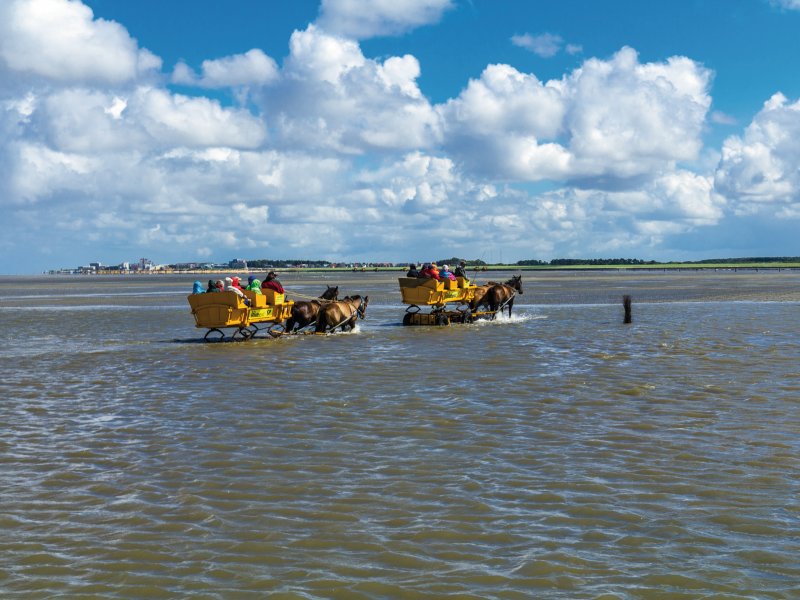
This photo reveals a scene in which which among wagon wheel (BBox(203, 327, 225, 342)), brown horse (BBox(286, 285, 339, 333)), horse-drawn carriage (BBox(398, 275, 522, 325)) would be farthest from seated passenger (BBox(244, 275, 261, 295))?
horse-drawn carriage (BBox(398, 275, 522, 325))

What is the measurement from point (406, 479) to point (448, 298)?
23.7 meters

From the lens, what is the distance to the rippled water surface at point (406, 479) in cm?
605

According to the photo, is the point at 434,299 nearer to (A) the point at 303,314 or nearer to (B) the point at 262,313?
(A) the point at 303,314

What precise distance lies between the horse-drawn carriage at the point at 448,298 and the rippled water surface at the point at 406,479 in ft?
40.3

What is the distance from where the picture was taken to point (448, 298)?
1265 inches

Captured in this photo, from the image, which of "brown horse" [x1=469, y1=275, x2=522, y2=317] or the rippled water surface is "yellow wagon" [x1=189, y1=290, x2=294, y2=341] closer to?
the rippled water surface

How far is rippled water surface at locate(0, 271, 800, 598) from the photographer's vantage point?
6055mm

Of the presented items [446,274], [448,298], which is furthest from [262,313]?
[446,274]

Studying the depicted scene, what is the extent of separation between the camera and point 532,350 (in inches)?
834

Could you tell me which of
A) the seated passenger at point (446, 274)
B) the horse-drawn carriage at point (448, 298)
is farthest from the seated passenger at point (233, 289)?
the seated passenger at point (446, 274)

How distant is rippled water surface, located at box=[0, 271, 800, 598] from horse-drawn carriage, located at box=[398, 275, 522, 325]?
1228 centimetres

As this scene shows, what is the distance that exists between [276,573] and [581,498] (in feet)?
10.7

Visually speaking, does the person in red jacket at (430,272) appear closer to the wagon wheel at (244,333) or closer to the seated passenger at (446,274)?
the seated passenger at (446,274)

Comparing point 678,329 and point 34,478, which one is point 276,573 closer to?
point 34,478
